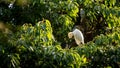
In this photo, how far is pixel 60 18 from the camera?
5043 millimetres

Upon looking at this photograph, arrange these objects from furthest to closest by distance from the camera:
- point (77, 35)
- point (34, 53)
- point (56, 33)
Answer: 1. point (56, 33)
2. point (77, 35)
3. point (34, 53)

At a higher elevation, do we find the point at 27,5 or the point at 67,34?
the point at 27,5

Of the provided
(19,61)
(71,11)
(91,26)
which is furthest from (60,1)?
(19,61)

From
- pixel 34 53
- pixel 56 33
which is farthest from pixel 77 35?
pixel 34 53

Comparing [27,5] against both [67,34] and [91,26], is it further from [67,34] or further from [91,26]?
[91,26]

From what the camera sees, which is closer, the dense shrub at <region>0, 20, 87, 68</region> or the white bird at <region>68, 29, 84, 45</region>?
the dense shrub at <region>0, 20, 87, 68</region>

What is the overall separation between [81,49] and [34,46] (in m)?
0.59

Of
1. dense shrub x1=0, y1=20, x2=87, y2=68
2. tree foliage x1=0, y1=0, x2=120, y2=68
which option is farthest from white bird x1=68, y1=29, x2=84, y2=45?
dense shrub x1=0, y1=20, x2=87, y2=68

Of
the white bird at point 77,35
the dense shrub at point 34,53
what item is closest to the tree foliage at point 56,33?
the dense shrub at point 34,53

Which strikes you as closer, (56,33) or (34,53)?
(34,53)

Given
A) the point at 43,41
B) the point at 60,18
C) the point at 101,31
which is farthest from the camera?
the point at 101,31

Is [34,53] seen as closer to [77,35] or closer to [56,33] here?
[77,35]

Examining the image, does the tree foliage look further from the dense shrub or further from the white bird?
the white bird

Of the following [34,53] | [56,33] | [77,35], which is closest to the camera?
[34,53]
